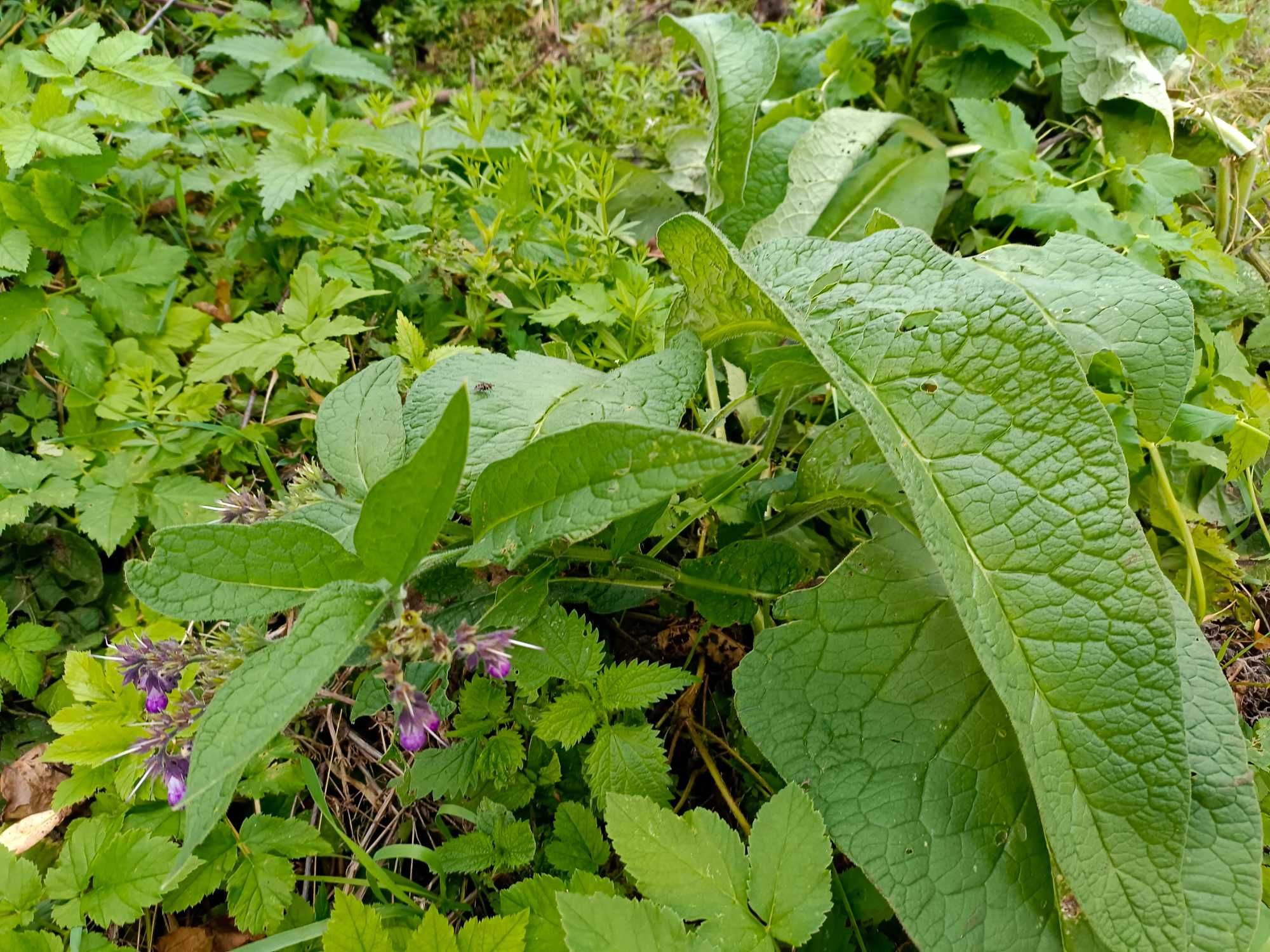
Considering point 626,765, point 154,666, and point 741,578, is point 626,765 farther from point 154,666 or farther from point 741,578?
point 154,666

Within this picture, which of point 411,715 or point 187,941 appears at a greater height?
point 411,715

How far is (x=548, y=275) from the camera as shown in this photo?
2195 mm

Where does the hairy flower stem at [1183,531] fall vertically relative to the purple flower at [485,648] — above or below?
below

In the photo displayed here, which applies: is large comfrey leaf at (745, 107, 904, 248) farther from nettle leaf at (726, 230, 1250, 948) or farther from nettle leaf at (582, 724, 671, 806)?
nettle leaf at (582, 724, 671, 806)

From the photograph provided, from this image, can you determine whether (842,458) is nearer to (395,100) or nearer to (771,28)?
(771,28)

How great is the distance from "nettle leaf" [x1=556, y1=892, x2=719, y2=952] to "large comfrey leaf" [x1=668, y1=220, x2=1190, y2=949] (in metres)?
0.51

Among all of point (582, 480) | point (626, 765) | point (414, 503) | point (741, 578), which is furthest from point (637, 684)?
point (414, 503)

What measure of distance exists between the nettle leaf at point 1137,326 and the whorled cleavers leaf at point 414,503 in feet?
3.22

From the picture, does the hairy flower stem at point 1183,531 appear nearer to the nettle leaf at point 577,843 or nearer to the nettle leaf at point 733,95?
the nettle leaf at point 733,95

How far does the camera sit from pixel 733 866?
121 centimetres

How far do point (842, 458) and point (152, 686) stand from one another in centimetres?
121

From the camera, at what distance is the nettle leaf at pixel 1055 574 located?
3.38 feet

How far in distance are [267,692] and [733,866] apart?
73 cm

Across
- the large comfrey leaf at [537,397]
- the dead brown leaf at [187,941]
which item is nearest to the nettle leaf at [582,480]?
A: the large comfrey leaf at [537,397]
